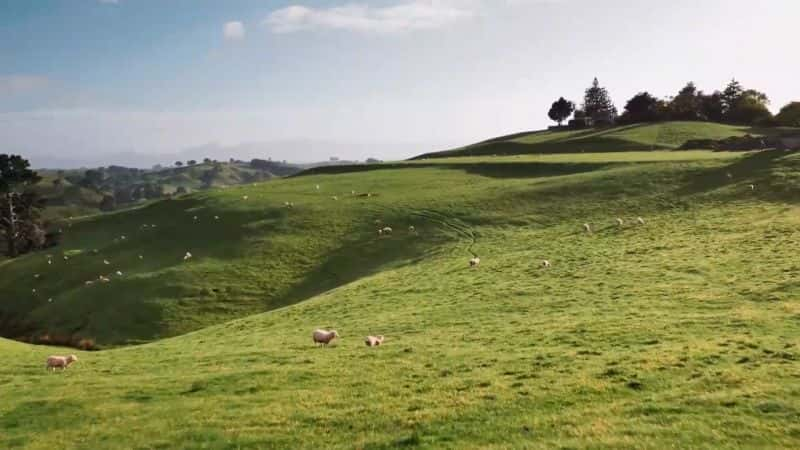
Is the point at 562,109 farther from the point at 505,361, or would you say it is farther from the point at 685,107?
the point at 505,361

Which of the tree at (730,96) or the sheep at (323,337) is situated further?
the tree at (730,96)

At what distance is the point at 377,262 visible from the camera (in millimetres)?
49938

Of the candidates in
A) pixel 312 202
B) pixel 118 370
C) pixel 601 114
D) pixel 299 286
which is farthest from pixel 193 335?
pixel 601 114

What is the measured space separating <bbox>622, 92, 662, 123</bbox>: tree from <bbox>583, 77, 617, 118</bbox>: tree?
716 inches

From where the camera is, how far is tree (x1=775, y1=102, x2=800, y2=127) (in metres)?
109

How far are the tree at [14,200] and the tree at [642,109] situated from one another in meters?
138

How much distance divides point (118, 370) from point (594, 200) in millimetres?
48422

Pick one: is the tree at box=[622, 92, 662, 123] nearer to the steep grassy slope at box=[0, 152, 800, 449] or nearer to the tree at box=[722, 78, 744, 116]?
the tree at box=[722, 78, 744, 116]

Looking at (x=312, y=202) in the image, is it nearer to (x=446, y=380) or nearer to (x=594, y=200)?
(x=594, y=200)

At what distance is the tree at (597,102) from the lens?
554 feet

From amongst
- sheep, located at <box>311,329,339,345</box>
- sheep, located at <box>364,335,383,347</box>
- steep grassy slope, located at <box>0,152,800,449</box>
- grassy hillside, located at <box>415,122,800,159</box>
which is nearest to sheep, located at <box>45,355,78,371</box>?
steep grassy slope, located at <box>0,152,800,449</box>

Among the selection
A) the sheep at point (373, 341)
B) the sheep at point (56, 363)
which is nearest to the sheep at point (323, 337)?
the sheep at point (373, 341)

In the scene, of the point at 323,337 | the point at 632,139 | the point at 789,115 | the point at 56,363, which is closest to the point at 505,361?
the point at 323,337

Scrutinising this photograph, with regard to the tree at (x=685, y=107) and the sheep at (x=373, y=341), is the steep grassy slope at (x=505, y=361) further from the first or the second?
the tree at (x=685, y=107)
